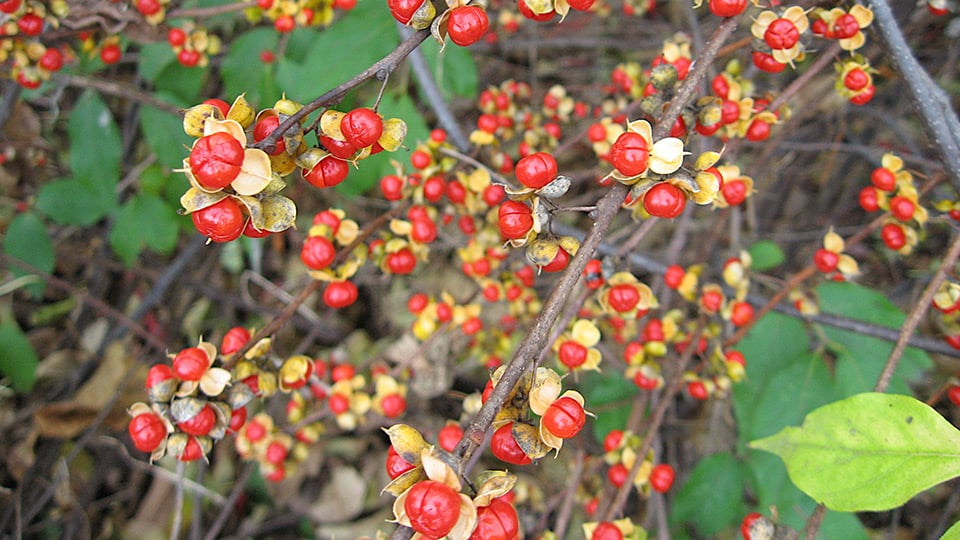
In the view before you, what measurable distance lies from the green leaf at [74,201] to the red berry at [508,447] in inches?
87.1

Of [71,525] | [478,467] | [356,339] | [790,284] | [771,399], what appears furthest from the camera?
[356,339]

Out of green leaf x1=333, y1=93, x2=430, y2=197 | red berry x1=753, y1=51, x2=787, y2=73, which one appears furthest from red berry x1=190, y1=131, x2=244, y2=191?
green leaf x1=333, y1=93, x2=430, y2=197

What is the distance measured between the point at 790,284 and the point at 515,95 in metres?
1.15

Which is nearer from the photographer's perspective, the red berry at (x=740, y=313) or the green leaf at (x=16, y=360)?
the red berry at (x=740, y=313)

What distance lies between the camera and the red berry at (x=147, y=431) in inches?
49.0

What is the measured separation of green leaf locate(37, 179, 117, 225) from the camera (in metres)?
2.52

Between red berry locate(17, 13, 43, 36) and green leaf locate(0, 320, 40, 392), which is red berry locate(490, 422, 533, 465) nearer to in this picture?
red berry locate(17, 13, 43, 36)

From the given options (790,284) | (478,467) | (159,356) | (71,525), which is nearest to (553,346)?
(790,284)

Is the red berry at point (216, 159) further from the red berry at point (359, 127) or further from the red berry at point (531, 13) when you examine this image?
the red berry at point (531, 13)

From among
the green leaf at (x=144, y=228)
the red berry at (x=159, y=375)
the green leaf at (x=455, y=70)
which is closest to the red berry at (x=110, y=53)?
the green leaf at (x=144, y=228)

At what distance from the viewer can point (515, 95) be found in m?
2.36

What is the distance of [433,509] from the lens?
0.89 m

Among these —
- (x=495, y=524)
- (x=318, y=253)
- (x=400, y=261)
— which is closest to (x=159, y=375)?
(x=318, y=253)

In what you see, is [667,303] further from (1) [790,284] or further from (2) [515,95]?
(2) [515,95]
